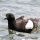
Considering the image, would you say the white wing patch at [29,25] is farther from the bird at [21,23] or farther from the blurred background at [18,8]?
the blurred background at [18,8]

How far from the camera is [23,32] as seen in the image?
1071 centimetres

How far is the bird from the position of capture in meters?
10.7

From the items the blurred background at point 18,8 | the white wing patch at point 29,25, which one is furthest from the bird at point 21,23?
the blurred background at point 18,8

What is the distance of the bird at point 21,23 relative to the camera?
10.7 meters

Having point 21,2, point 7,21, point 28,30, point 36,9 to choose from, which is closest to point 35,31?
point 28,30

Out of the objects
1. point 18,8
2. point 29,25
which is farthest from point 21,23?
point 18,8

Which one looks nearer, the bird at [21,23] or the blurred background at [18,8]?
the bird at [21,23]

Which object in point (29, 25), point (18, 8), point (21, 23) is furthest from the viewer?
point (18, 8)

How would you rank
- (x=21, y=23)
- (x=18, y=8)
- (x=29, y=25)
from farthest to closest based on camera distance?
(x=18, y=8) < (x=21, y=23) < (x=29, y=25)

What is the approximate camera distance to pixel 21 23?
10.9 metres

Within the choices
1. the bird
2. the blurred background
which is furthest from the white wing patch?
the blurred background

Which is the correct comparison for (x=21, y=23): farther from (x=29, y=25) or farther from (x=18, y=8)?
(x=18, y=8)

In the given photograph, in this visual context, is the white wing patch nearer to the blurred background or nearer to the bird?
the bird

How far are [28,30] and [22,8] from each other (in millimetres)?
2912
